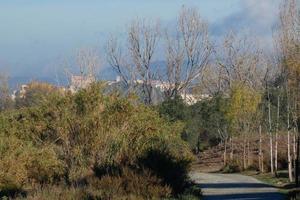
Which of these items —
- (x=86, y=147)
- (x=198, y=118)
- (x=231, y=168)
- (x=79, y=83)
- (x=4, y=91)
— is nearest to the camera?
(x=86, y=147)

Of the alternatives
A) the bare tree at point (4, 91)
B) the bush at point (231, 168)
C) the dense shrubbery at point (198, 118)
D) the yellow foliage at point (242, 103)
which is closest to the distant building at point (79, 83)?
the dense shrubbery at point (198, 118)

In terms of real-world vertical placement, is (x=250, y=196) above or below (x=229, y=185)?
below

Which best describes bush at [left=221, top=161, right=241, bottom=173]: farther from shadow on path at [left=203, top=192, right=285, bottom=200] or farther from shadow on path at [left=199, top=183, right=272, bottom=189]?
shadow on path at [left=203, top=192, right=285, bottom=200]

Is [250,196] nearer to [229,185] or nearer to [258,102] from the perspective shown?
[229,185]

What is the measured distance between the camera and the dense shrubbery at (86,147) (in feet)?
75.1

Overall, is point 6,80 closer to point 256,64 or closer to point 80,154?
point 256,64

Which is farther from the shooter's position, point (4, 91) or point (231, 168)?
point (4, 91)

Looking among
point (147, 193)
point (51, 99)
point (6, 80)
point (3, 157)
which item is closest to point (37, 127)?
point (51, 99)

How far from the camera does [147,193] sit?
20578 millimetres

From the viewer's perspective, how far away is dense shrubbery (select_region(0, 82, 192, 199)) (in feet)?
75.1

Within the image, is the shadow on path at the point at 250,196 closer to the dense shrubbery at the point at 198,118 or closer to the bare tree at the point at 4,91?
the dense shrubbery at the point at 198,118

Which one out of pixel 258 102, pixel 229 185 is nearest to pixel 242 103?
pixel 258 102

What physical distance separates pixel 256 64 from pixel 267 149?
762 cm

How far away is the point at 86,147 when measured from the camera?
1048 inches
